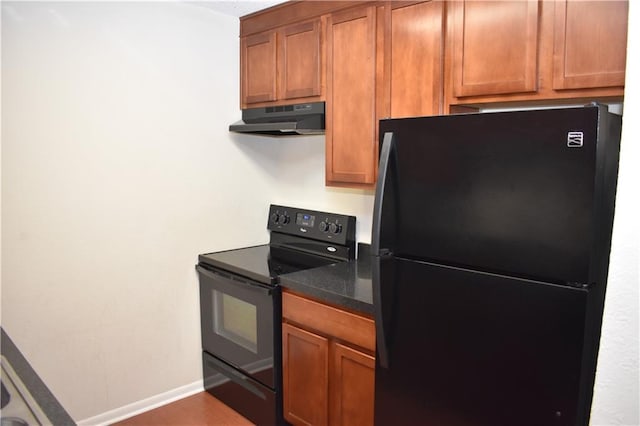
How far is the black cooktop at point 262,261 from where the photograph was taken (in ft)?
8.39

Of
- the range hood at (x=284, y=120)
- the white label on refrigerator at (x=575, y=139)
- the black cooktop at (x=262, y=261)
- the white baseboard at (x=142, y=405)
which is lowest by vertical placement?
the white baseboard at (x=142, y=405)

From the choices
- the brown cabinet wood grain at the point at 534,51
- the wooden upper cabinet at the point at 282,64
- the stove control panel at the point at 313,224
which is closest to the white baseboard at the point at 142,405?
the stove control panel at the point at 313,224

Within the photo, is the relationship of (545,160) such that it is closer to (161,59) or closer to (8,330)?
(161,59)

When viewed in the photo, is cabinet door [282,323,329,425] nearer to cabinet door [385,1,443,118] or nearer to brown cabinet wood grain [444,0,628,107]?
cabinet door [385,1,443,118]

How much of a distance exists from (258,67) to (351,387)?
1916 mm

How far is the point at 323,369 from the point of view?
2254 mm

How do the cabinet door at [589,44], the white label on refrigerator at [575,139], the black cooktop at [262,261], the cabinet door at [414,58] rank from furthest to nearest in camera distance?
1. the black cooktop at [262,261]
2. the cabinet door at [414,58]
3. the cabinet door at [589,44]
4. the white label on refrigerator at [575,139]

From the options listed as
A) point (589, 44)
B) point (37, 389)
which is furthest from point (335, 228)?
point (37, 389)

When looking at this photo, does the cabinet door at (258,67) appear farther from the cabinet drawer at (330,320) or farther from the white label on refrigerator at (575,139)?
the white label on refrigerator at (575,139)

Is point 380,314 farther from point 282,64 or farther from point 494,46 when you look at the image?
point 282,64

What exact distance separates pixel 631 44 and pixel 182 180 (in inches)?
98.6

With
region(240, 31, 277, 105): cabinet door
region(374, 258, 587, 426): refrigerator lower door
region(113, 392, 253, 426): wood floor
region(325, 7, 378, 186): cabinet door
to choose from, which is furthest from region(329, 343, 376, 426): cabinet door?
region(240, 31, 277, 105): cabinet door

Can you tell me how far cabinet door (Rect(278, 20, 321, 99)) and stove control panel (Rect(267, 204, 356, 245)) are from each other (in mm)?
762

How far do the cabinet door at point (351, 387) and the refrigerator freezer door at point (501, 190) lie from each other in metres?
0.63
